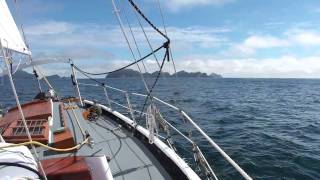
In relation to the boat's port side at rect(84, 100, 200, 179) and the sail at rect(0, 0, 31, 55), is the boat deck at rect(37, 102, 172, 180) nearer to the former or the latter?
the boat's port side at rect(84, 100, 200, 179)

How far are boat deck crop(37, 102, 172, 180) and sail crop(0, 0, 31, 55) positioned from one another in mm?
1725

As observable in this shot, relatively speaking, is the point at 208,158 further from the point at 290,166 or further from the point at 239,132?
the point at 239,132

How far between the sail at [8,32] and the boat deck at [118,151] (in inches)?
67.9

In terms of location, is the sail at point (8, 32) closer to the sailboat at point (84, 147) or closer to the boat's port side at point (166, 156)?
the sailboat at point (84, 147)

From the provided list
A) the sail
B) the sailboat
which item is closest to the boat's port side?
the sailboat

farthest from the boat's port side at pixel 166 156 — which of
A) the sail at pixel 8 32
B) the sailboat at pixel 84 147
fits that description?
the sail at pixel 8 32

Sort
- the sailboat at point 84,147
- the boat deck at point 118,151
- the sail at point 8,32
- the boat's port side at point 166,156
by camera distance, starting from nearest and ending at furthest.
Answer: the sailboat at point 84,147 < the boat's port side at point 166,156 < the boat deck at point 118,151 < the sail at point 8,32

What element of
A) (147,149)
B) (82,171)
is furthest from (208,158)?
(82,171)

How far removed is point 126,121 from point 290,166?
5029mm

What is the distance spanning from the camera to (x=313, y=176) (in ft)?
29.1

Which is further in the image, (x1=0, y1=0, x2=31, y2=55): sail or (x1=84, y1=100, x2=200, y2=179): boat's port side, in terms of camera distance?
(x1=0, y1=0, x2=31, y2=55): sail

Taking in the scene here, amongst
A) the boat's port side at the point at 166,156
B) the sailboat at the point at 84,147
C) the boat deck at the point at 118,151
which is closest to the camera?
the sailboat at the point at 84,147

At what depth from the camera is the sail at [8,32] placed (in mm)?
6009

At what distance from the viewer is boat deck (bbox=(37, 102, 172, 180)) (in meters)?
5.05
